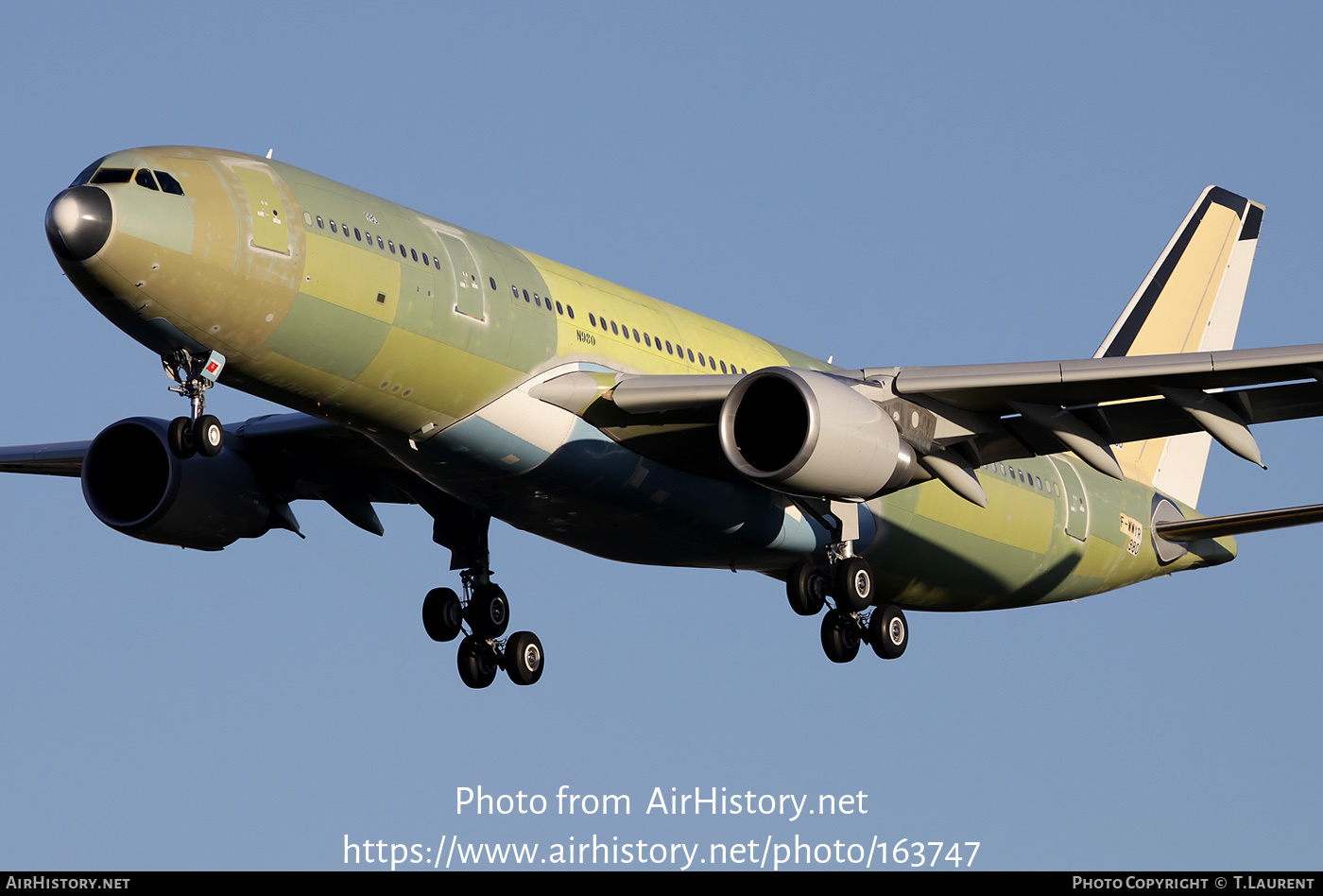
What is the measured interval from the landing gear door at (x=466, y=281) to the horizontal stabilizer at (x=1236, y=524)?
1517 centimetres

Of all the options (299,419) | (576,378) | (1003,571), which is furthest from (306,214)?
(1003,571)

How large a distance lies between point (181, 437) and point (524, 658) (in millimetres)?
10343

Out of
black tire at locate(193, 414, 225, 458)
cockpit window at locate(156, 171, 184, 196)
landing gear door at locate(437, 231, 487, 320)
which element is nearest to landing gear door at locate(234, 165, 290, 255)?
cockpit window at locate(156, 171, 184, 196)

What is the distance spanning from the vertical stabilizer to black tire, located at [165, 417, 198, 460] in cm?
2326

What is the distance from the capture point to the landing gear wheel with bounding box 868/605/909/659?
1222 inches

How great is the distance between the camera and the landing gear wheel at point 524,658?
107 ft

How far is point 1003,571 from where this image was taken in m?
35.2

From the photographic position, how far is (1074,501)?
3672 cm

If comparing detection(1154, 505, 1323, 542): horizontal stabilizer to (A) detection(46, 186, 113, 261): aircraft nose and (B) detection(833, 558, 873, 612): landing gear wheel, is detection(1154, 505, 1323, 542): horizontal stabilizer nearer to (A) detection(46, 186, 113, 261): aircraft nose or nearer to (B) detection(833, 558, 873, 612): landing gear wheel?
(B) detection(833, 558, 873, 612): landing gear wheel

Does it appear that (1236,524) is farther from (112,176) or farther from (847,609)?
(112,176)

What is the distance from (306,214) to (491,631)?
10.5 meters

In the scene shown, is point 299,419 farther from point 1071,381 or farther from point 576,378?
point 1071,381
